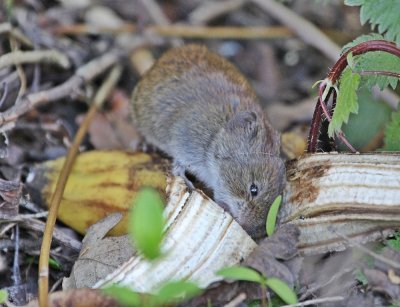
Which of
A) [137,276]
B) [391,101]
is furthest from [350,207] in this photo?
[391,101]

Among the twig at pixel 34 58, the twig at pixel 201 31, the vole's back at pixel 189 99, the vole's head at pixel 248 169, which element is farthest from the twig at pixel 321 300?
the twig at pixel 201 31

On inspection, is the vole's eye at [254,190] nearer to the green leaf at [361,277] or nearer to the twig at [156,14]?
the green leaf at [361,277]

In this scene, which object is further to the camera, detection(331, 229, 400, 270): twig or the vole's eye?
the vole's eye

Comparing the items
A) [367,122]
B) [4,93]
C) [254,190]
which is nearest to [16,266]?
[4,93]

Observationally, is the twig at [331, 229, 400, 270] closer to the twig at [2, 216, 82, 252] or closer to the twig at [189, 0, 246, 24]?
the twig at [2, 216, 82, 252]

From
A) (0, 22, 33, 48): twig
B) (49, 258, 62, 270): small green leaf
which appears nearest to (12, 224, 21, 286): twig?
(49, 258, 62, 270): small green leaf

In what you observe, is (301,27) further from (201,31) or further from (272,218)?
(272,218)
